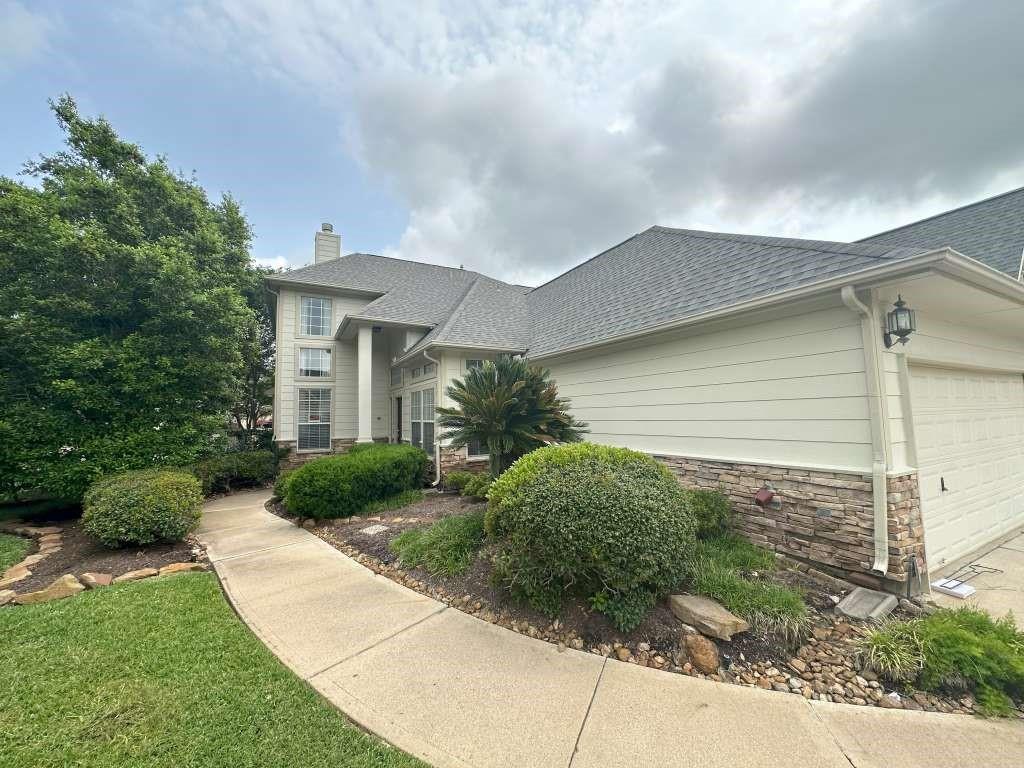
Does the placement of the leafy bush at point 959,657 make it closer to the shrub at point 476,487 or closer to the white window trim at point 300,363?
the shrub at point 476,487

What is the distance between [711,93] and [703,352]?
635 cm

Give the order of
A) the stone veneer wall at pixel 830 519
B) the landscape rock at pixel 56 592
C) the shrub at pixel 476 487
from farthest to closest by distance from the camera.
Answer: the shrub at pixel 476 487 → the landscape rock at pixel 56 592 → the stone veneer wall at pixel 830 519

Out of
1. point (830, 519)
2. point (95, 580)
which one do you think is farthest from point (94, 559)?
point (830, 519)

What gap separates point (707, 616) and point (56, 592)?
664 cm

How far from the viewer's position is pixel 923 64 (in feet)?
20.7

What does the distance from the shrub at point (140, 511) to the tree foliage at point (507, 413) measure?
421cm

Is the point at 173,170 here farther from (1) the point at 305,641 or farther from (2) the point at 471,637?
(2) the point at 471,637

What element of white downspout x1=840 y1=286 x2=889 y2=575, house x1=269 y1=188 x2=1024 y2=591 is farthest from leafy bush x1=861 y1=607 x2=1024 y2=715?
house x1=269 y1=188 x2=1024 y2=591

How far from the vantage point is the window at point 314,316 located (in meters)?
13.4

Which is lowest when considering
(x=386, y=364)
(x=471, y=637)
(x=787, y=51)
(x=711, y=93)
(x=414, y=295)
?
(x=471, y=637)

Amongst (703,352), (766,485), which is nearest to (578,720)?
(766,485)

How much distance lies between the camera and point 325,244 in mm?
15875

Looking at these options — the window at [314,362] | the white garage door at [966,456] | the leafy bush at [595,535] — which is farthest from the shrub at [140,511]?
the white garage door at [966,456]

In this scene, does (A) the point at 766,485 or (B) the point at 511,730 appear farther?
(A) the point at 766,485
